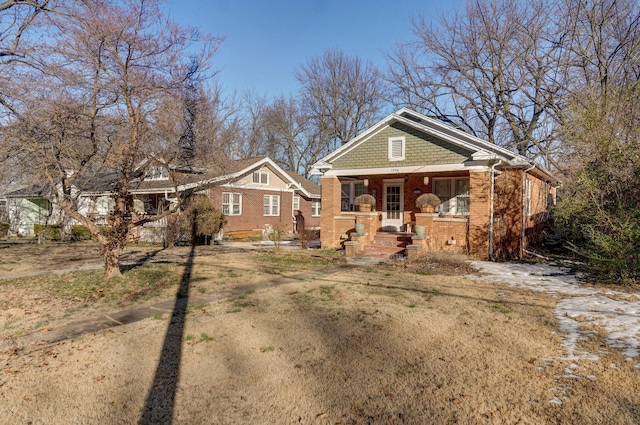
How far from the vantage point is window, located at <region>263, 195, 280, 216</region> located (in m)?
25.0

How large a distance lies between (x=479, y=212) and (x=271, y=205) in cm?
1452

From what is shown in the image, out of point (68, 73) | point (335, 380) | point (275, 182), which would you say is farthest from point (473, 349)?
point (275, 182)

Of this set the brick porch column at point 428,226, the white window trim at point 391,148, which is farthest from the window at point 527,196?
the white window trim at point 391,148

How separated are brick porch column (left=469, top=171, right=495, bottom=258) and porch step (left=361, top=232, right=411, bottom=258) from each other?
225 centimetres

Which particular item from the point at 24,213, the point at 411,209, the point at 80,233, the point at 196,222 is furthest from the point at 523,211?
the point at 24,213

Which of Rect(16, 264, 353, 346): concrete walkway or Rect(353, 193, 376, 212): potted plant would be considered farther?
Rect(353, 193, 376, 212): potted plant

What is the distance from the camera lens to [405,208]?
16.9 m

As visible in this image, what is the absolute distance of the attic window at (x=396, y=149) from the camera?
1527 centimetres

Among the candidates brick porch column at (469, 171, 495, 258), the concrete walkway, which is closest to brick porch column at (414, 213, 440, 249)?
brick porch column at (469, 171, 495, 258)

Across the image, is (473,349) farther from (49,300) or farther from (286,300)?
(49,300)

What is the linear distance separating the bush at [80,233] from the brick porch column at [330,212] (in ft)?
46.9

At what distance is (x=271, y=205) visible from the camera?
25.4 meters

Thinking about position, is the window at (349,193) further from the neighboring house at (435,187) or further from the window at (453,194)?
the window at (453,194)

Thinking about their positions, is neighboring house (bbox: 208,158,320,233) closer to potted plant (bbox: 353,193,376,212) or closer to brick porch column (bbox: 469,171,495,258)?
potted plant (bbox: 353,193,376,212)
